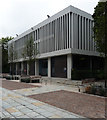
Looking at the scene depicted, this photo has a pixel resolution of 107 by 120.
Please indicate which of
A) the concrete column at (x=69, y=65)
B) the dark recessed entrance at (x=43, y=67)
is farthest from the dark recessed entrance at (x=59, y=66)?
the dark recessed entrance at (x=43, y=67)

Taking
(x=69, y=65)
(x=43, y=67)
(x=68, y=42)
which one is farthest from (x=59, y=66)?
(x=43, y=67)

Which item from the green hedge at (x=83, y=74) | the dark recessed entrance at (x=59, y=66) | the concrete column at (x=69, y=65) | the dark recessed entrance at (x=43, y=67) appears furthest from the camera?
the dark recessed entrance at (x=43, y=67)

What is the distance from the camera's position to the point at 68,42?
20.7 metres

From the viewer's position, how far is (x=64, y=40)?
70.5 feet

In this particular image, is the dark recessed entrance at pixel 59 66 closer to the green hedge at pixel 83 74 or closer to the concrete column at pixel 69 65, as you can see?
the concrete column at pixel 69 65

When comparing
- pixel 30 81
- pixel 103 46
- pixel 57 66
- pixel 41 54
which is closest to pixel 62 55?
pixel 57 66

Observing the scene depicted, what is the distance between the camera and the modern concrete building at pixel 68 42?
20781 millimetres

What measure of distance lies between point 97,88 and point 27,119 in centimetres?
549

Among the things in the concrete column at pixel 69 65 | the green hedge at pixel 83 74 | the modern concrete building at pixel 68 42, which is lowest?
the green hedge at pixel 83 74

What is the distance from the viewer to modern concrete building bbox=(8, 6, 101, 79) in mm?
20781

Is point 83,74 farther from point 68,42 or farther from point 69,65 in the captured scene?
point 68,42

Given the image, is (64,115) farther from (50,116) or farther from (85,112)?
(85,112)

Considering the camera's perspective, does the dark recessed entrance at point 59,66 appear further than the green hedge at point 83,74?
Yes

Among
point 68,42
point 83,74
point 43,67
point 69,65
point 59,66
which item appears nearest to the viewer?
point 83,74
